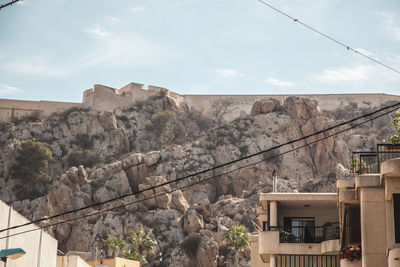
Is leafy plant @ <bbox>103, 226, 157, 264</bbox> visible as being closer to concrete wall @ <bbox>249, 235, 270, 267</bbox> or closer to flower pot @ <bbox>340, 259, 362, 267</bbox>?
concrete wall @ <bbox>249, 235, 270, 267</bbox>

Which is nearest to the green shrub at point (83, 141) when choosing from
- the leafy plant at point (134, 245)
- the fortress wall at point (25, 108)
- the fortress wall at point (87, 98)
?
the fortress wall at point (87, 98)

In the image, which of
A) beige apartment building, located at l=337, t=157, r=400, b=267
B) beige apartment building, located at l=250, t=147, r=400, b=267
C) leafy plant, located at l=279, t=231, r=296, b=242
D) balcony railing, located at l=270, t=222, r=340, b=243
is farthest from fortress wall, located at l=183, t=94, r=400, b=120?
beige apartment building, located at l=337, t=157, r=400, b=267

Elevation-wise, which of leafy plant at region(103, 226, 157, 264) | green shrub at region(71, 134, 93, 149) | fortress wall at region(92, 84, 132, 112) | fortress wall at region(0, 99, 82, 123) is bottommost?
leafy plant at region(103, 226, 157, 264)

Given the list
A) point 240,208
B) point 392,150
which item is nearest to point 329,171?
point 240,208

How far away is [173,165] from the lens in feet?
387

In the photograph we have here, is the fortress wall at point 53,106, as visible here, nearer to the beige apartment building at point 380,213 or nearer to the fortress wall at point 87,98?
the fortress wall at point 87,98

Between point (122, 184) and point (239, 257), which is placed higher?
point (122, 184)

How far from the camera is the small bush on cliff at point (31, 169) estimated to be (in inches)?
5044

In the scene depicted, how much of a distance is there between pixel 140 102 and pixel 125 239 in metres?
46.4

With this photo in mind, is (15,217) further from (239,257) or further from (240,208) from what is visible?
(240,208)

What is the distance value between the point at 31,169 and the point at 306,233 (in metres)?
98.8

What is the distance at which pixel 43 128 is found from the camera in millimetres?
135000

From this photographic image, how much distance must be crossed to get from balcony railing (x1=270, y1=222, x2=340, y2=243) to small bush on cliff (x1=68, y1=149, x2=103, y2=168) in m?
93.3

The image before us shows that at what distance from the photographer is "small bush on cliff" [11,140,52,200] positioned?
12812 cm
